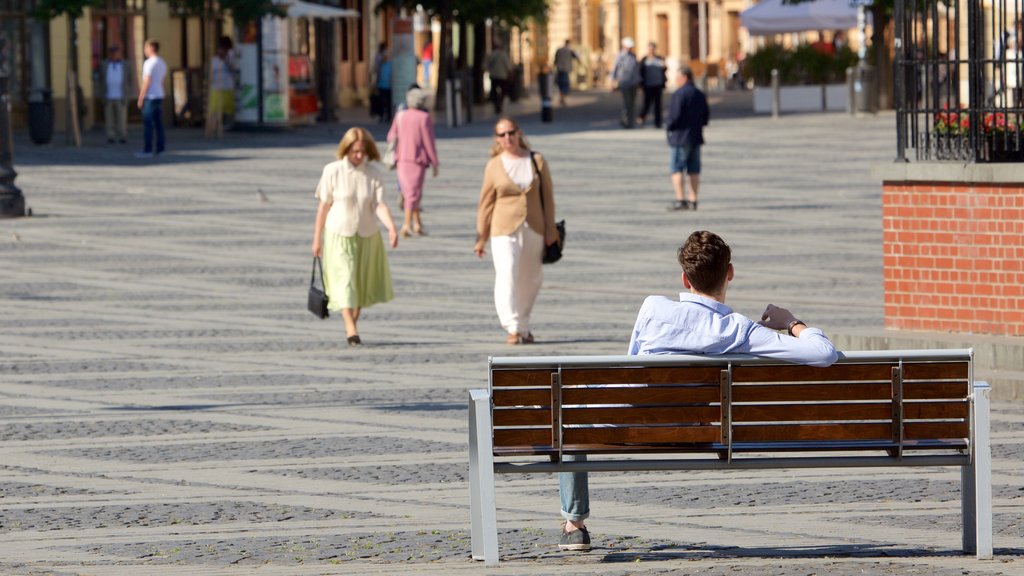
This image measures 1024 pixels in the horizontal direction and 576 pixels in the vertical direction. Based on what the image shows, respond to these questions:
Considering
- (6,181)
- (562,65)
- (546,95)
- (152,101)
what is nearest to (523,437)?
(6,181)

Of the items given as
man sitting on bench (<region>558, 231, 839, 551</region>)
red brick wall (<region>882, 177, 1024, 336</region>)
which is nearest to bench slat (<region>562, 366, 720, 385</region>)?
man sitting on bench (<region>558, 231, 839, 551</region>)

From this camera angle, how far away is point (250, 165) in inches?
1168

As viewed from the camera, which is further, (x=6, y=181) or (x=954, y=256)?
(x=6, y=181)

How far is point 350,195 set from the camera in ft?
45.9

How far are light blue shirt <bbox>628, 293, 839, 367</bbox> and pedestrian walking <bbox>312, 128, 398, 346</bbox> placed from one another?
729 cm

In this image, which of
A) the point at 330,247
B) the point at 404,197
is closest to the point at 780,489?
the point at 330,247

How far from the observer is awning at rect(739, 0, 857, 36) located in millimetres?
49816

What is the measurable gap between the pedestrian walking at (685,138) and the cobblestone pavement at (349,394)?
496mm

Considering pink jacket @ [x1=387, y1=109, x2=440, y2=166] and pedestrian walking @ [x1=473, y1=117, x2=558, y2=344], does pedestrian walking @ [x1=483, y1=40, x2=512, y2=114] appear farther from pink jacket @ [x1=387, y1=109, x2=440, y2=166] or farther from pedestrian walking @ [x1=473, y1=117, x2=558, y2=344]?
pedestrian walking @ [x1=473, y1=117, x2=558, y2=344]

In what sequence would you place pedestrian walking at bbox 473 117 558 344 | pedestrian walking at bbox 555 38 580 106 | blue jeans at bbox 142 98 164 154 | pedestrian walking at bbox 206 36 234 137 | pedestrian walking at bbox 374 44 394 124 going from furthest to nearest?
pedestrian walking at bbox 555 38 580 106, pedestrian walking at bbox 374 44 394 124, pedestrian walking at bbox 206 36 234 137, blue jeans at bbox 142 98 164 154, pedestrian walking at bbox 473 117 558 344

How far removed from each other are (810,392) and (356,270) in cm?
767

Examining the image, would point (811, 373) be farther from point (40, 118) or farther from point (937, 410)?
point (40, 118)

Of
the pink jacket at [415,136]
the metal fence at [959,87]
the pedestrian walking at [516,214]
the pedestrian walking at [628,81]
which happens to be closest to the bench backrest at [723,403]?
the metal fence at [959,87]

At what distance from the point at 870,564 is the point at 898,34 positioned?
20.2 feet
